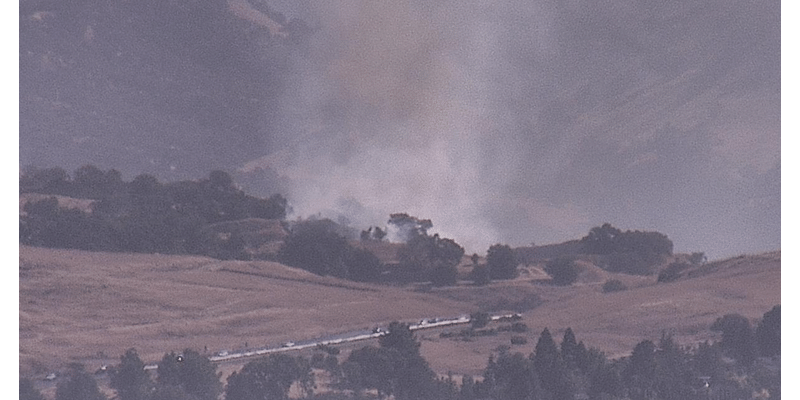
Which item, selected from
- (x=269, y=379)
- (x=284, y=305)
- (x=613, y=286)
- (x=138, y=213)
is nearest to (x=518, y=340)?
(x=284, y=305)

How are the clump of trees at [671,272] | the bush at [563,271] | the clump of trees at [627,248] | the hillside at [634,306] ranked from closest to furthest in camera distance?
the hillside at [634,306] → the clump of trees at [671,272] → the bush at [563,271] → the clump of trees at [627,248]

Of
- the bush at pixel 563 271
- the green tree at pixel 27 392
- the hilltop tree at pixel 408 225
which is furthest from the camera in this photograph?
the hilltop tree at pixel 408 225

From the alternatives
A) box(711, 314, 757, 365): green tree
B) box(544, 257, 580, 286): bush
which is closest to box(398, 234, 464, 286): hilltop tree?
box(544, 257, 580, 286): bush

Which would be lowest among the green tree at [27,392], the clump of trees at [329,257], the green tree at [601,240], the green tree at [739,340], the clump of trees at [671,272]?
the green tree at [27,392]

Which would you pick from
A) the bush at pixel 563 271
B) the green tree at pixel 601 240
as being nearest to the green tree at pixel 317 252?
the bush at pixel 563 271

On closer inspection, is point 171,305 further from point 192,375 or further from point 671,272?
point 671,272

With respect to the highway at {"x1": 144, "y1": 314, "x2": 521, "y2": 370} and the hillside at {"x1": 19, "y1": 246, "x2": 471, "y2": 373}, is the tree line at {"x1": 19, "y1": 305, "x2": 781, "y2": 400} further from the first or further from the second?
the hillside at {"x1": 19, "y1": 246, "x2": 471, "y2": 373}

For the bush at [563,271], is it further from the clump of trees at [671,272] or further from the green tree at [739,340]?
the green tree at [739,340]
